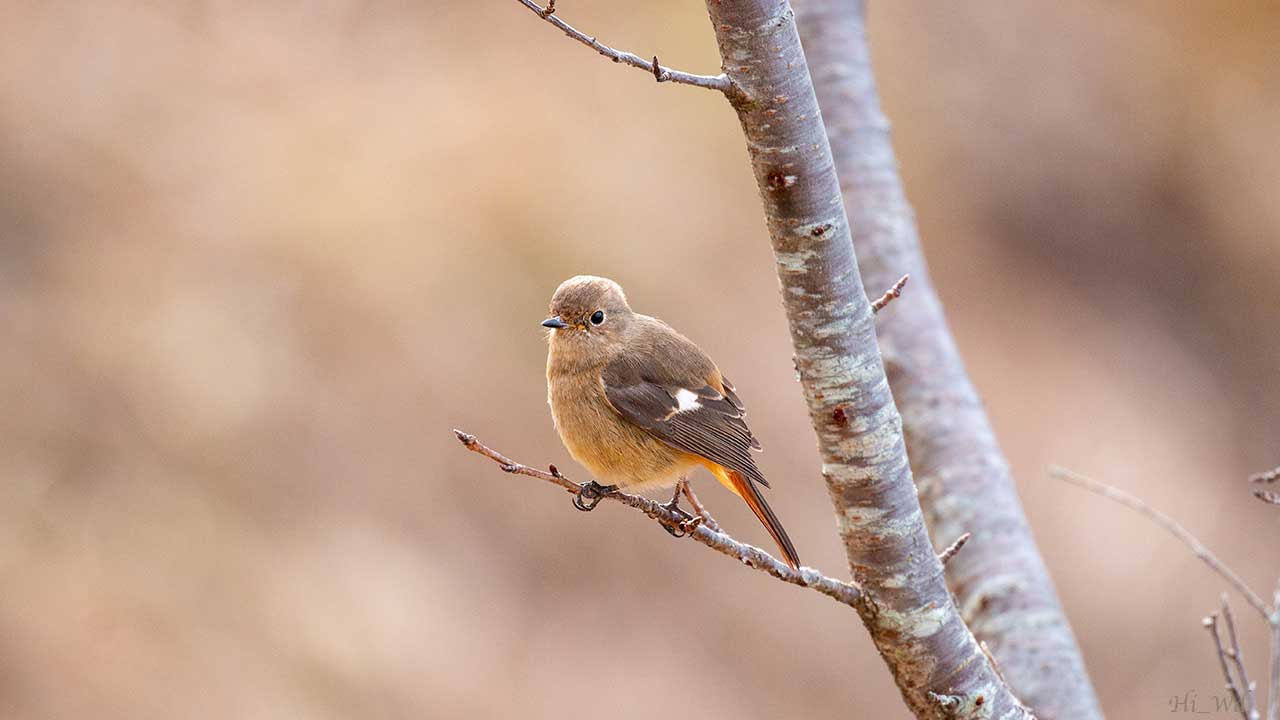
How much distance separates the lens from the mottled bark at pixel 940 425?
3229mm

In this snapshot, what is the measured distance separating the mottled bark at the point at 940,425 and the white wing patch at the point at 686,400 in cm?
80

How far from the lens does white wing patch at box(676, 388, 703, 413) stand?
308cm

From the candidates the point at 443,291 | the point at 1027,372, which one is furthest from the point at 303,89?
the point at 1027,372

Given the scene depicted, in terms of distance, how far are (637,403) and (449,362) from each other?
342 centimetres

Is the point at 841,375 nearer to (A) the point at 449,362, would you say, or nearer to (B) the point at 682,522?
(B) the point at 682,522

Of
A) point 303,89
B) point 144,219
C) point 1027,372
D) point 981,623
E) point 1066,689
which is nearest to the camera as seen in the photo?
point 1066,689

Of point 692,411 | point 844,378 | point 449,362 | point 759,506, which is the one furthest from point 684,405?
point 449,362

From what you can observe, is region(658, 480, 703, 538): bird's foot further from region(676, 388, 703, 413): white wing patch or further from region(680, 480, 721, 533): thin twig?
region(676, 388, 703, 413): white wing patch

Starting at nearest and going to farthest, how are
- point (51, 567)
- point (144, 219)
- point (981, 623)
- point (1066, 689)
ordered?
point (1066, 689) → point (981, 623) → point (51, 567) → point (144, 219)

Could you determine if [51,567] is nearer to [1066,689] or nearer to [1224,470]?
[1066,689]

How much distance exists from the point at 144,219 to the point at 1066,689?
17.3 ft

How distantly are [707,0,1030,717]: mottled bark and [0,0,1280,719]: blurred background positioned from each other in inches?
137

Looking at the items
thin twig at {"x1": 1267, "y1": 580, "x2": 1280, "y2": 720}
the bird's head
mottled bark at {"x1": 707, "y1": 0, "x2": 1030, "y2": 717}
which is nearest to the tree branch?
mottled bark at {"x1": 707, "y1": 0, "x2": 1030, "y2": 717}

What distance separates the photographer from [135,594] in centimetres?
559
